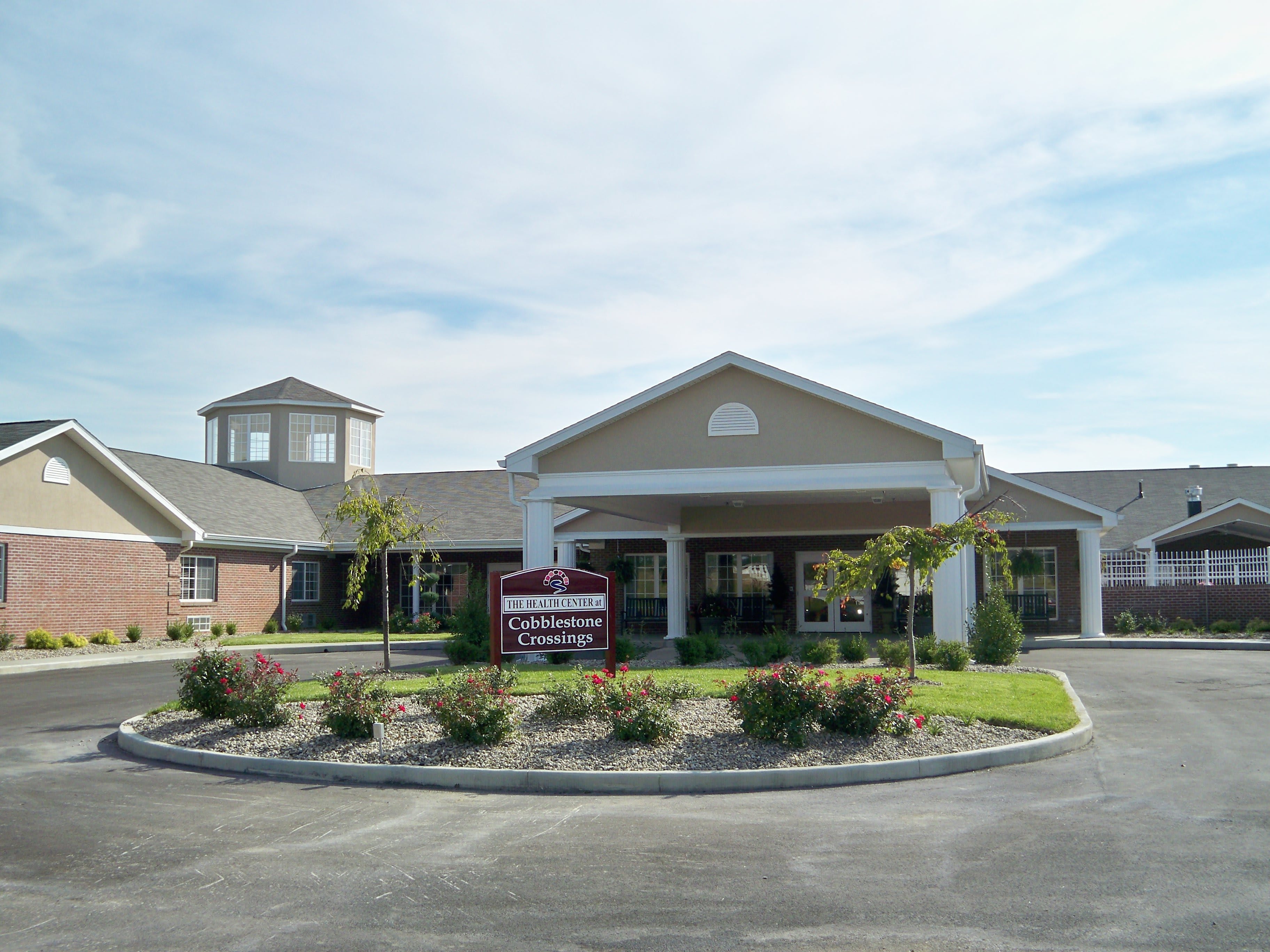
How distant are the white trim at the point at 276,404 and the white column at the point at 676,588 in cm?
1466

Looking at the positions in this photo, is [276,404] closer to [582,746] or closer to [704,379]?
[704,379]

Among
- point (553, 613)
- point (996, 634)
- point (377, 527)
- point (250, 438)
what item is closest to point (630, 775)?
point (553, 613)

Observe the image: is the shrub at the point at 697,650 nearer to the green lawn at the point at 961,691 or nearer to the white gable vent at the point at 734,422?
the green lawn at the point at 961,691

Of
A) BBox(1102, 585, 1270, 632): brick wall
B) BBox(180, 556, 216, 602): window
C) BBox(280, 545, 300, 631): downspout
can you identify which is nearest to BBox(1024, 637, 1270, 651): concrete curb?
BBox(1102, 585, 1270, 632): brick wall

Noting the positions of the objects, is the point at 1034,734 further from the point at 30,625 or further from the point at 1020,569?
the point at 30,625

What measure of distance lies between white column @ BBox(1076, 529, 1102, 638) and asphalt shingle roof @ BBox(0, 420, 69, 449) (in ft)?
81.8

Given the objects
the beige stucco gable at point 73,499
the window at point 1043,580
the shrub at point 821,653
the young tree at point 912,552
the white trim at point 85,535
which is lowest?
the shrub at point 821,653

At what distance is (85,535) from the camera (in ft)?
83.6

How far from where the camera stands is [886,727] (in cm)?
1070

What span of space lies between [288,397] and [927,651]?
26566 millimetres

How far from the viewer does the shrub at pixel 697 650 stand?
752 inches

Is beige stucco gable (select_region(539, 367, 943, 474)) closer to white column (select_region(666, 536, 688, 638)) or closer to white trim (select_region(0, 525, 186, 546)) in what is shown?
white column (select_region(666, 536, 688, 638))

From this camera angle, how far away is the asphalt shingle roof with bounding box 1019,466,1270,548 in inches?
1248

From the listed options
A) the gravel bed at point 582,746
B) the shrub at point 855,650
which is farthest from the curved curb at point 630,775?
the shrub at point 855,650
